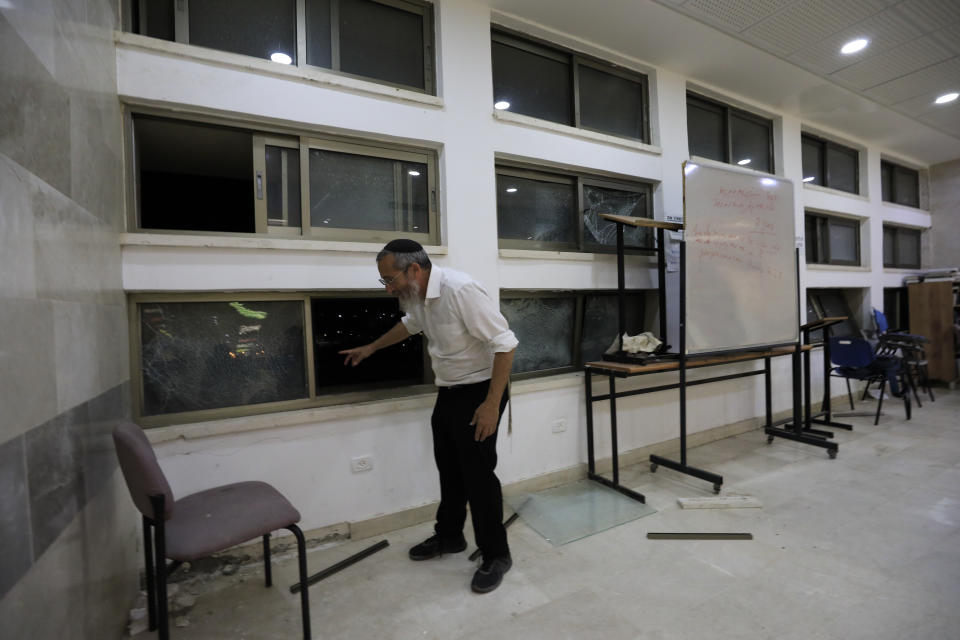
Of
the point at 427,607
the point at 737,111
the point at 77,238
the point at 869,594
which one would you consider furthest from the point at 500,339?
the point at 737,111

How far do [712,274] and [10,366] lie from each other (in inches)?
126

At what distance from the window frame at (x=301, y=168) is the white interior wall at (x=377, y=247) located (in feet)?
0.21

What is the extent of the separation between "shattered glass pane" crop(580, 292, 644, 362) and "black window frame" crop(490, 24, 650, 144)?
1.23 m

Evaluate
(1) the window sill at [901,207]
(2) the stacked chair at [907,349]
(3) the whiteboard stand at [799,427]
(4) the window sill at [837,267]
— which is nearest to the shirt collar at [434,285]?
(3) the whiteboard stand at [799,427]

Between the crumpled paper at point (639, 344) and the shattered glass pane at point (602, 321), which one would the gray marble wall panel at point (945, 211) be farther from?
the crumpled paper at point (639, 344)

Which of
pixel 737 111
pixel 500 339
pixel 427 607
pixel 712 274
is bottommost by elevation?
pixel 427 607

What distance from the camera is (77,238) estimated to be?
1332 millimetres

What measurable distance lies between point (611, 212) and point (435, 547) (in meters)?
2.53

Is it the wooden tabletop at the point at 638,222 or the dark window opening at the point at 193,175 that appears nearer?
the dark window opening at the point at 193,175

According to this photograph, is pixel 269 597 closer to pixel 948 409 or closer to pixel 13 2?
pixel 13 2

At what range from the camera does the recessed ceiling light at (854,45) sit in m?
3.12

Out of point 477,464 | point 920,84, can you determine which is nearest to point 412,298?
point 477,464

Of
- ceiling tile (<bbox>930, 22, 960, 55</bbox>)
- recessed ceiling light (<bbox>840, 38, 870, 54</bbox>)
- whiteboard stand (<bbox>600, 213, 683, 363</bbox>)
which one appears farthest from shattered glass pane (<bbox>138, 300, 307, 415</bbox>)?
ceiling tile (<bbox>930, 22, 960, 55</bbox>)

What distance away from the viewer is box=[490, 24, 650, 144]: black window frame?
2824 mm
